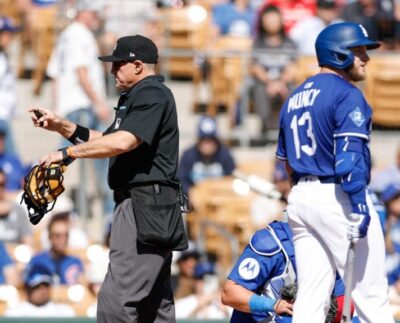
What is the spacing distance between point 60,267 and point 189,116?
2917 mm

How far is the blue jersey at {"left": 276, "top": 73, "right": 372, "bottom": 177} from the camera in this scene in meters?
5.71

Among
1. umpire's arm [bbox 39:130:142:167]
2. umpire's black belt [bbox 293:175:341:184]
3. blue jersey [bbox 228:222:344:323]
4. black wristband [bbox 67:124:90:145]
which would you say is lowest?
blue jersey [bbox 228:222:344:323]

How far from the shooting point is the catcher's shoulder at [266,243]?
19.8ft

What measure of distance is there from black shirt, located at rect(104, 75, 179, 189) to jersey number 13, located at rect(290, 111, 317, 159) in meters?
0.58

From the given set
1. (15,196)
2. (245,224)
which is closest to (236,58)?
(245,224)

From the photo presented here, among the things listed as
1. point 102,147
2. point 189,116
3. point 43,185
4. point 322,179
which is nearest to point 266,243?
point 322,179

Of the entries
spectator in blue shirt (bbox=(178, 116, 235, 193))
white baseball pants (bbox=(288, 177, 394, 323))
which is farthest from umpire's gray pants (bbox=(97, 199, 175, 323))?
spectator in blue shirt (bbox=(178, 116, 235, 193))

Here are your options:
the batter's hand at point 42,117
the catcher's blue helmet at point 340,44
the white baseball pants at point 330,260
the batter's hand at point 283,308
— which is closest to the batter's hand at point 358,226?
the white baseball pants at point 330,260

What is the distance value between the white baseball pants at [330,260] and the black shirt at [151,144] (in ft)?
2.30

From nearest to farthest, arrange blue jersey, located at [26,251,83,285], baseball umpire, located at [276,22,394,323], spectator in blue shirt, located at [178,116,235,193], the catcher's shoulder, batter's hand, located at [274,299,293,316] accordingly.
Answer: baseball umpire, located at [276,22,394,323], batter's hand, located at [274,299,293,316], the catcher's shoulder, blue jersey, located at [26,251,83,285], spectator in blue shirt, located at [178,116,235,193]

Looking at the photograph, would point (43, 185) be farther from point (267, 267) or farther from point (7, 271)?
point (7, 271)

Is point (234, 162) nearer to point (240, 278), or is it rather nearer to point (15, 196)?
point (15, 196)

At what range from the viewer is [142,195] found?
230 inches

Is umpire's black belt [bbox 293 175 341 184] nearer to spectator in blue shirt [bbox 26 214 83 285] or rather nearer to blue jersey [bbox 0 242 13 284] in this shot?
spectator in blue shirt [bbox 26 214 83 285]
